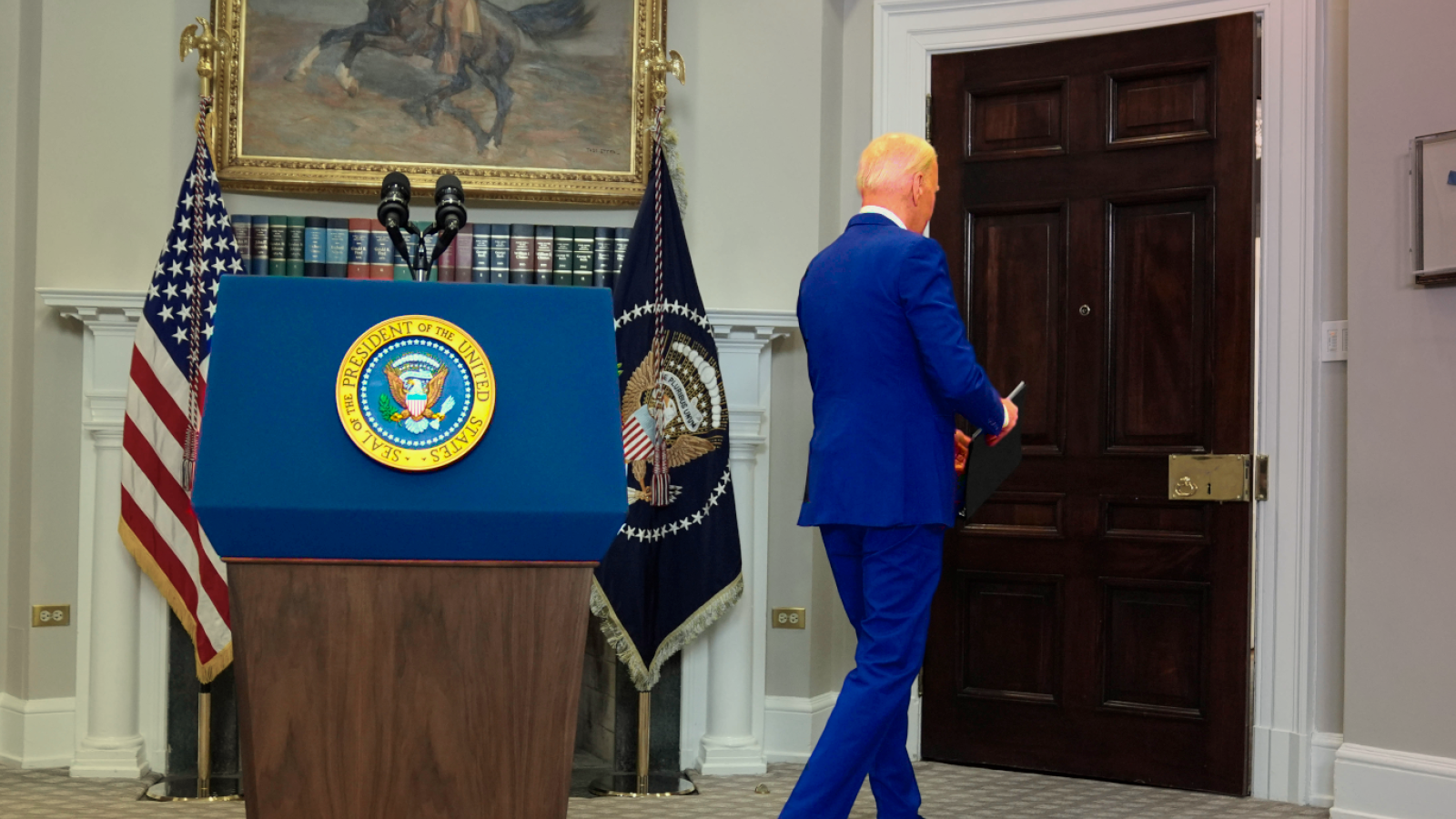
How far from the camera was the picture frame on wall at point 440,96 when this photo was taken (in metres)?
4.39

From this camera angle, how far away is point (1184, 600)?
4219 mm

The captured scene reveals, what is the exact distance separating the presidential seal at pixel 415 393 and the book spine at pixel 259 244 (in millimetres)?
2415

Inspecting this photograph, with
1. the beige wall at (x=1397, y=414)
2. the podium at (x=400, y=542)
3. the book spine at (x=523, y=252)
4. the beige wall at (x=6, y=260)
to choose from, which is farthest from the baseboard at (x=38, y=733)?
the beige wall at (x=1397, y=414)

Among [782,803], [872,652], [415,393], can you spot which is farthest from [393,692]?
[782,803]

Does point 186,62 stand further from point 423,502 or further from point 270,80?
point 423,502

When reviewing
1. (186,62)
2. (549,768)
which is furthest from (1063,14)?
(549,768)

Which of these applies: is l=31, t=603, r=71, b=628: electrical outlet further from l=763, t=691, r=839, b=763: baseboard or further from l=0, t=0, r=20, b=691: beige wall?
l=763, t=691, r=839, b=763: baseboard

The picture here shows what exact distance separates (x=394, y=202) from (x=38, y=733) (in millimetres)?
2740

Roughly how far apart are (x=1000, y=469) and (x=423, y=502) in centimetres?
161

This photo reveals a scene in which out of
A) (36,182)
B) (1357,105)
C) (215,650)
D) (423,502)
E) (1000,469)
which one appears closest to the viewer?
(423,502)

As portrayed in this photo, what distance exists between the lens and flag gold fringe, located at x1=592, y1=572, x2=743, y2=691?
414 centimetres

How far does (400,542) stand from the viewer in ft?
6.99

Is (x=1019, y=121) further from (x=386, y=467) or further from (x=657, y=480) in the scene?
(x=386, y=467)

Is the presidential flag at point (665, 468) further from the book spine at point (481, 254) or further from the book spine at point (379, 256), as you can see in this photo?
the book spine at point (379, 256)
